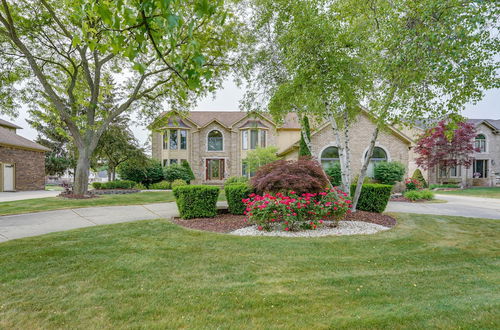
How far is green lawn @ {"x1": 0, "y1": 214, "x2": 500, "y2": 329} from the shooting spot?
104 inches

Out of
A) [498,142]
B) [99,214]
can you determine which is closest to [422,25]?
[99,214]

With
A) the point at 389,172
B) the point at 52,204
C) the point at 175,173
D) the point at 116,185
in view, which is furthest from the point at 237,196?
the point at 175,173

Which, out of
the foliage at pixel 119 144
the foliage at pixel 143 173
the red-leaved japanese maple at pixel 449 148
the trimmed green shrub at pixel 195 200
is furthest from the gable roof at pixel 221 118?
the trimmed green shrub at pixel 195 200

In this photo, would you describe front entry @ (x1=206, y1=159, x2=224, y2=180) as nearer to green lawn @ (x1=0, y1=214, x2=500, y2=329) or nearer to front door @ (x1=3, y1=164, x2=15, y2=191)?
front door @ (x1=3, y1=164, x2=15, y2=191)

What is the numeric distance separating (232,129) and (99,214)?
1836 centimetres

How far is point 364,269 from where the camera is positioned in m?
4.02

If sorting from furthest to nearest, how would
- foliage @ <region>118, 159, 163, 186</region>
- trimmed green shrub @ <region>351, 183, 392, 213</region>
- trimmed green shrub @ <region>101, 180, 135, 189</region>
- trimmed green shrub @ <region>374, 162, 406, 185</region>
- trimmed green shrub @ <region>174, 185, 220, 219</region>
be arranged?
1. foliage @ <region>118, 159, 163, 186</region>
2. trimmed green shrub @ <region>101, 180, 135, 189</region>
3. trimmed green shrub @ <region>374, 162, 406, 185</region>
4. trimmed green shrub @ <region>351, 183, 392, 213</region>
5. trimmed green shrub @ <region>174, 185, 220, 219</region>

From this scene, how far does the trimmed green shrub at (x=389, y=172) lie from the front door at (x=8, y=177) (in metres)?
25.6

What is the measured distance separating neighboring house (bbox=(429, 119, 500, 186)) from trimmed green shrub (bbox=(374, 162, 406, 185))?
445 inches

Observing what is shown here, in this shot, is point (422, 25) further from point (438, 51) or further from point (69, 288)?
point (69, 288)

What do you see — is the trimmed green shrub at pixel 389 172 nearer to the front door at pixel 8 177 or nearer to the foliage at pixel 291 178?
the foliage at pixel 291 178

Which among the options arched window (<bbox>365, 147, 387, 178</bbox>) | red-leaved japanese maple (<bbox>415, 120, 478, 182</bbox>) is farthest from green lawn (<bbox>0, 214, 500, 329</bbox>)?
red-leaved japanese maple (<bbox>415, 120, 478, 182</bbox>)

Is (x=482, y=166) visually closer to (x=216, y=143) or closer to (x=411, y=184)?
(x=411, y=184)

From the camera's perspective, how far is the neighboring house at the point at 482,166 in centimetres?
2506
